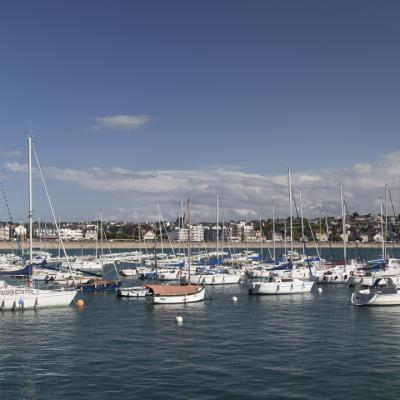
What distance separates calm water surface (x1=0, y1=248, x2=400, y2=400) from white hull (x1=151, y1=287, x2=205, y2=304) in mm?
1443

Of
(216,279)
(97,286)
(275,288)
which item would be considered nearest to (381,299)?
(275,288)

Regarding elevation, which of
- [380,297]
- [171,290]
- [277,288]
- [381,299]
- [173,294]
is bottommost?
[381,299]

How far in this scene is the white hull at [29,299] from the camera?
5381 centimetres

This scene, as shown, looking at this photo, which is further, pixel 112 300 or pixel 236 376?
pixel 112 300

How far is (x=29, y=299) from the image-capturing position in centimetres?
5431

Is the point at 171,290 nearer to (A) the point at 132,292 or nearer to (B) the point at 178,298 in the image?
(B) the point at 178,298

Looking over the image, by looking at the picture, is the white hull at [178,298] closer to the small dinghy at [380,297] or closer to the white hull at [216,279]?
the small dinghy at [380,297]

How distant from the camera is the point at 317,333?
144 feet

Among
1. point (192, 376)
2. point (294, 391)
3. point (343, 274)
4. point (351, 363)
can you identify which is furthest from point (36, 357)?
point (343, 274)

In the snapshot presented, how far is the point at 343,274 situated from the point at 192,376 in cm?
5777

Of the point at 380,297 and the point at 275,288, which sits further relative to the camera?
the point at 275,288

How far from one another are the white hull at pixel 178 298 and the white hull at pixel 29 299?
29.7 ft

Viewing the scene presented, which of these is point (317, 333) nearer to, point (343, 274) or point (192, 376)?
point (192, 376)

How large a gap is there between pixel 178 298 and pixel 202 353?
79.7 feet
